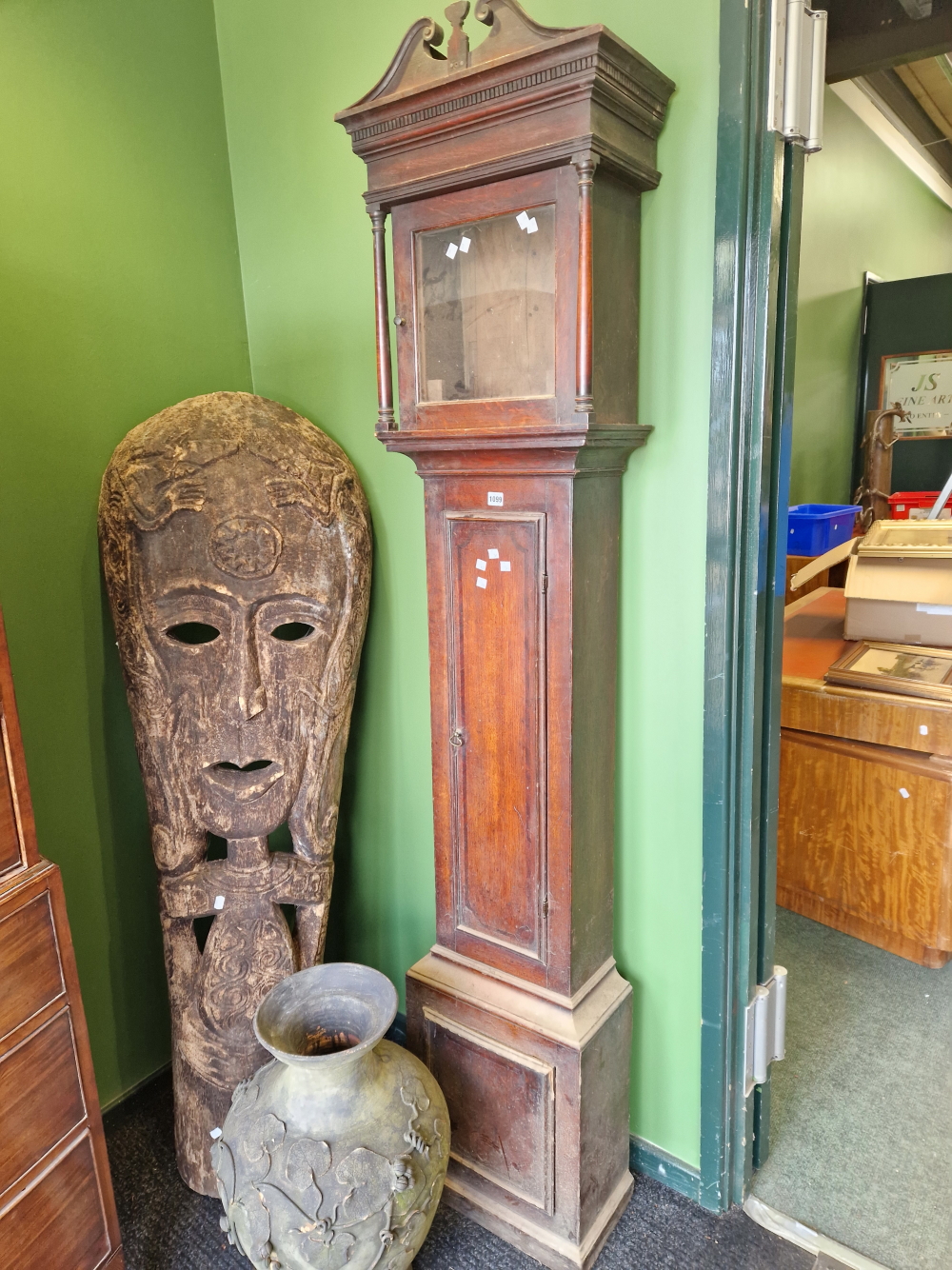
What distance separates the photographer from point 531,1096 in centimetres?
163

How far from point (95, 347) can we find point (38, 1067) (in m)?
1.40

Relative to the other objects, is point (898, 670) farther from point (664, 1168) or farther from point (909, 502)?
point (909, 502)

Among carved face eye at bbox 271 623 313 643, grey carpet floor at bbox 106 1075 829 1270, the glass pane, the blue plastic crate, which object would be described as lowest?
grey carpet floor at bbox 106 1075 829 1270

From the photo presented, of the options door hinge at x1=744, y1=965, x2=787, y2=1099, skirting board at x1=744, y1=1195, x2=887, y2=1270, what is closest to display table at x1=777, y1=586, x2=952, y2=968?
door hinge at x1=744, y1=965, x2=787, y2=1099

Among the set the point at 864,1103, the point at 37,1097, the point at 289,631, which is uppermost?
the point at 289,631

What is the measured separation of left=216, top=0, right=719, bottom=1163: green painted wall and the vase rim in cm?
43

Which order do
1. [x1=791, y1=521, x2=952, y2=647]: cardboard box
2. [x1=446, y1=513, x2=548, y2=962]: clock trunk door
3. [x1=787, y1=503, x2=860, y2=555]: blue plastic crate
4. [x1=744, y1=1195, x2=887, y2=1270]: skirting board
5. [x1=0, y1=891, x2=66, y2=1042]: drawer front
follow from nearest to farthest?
[x1=0, y1=891, x2=66, y2=1042]: drawer front, [x1=446, y1=513, x2=548, y2=962]: clock trunk door, [x1=744, y1=1195, x2=887, y2=1270]: skirting board, [x1=791, y1=521, x2=952, y2=647]: cardboard box, [x1=787, y1=503, x2=860, y2=555]: blue plastic crate

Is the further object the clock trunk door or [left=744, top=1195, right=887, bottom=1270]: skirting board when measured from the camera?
[left=744, top=1195, right=887, bottom=1270]: skirting board

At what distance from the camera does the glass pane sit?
138 cm

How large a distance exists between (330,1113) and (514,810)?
0.61 m

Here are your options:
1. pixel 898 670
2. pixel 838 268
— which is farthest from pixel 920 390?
pixel 898 670

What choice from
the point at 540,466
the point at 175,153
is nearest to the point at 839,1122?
the point at 540,466

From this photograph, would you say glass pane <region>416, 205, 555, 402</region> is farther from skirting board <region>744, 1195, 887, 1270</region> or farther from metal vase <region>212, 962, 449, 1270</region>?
skirting board <region>744, 1195, 887, 1270</region>

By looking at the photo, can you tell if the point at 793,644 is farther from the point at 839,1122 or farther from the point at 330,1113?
the point at 330,1113
